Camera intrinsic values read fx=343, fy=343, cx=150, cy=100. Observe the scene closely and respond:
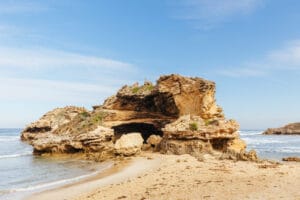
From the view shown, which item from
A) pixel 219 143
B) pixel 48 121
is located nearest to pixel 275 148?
pixel 219 143

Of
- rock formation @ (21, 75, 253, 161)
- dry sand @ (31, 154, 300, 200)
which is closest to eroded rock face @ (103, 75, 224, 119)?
rock formation @ (21, 75, 253, 161)

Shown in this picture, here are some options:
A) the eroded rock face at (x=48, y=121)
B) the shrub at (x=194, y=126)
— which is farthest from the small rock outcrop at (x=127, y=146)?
the eroded rock face at (x=48, y=121)

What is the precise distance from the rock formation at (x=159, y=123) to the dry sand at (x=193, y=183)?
4.70 m

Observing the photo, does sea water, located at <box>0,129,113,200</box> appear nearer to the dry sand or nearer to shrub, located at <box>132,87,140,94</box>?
the dry sand

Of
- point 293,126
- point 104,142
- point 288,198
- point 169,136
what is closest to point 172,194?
point 288,198

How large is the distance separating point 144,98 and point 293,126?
94180 millimetres

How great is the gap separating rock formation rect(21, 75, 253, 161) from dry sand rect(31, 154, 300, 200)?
4.70 metres

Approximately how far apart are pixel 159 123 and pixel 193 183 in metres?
18.1

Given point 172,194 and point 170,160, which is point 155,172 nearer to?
point 170,160

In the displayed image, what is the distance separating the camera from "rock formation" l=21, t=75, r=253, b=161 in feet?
81.5

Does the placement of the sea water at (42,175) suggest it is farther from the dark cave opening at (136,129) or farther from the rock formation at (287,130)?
the rock formation at (287,130)

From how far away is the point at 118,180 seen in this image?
16.2m

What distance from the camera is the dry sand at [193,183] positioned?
11914 millimetres

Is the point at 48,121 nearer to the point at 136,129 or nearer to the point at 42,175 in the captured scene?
the point at 136,129
